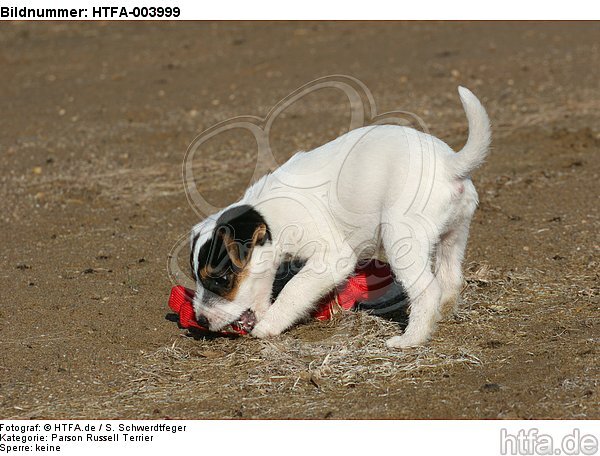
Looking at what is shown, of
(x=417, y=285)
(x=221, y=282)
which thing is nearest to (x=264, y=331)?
(x=221, y=282)

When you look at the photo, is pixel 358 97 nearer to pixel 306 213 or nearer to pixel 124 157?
pixel 124 157

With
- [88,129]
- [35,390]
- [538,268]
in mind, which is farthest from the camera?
[88,129]

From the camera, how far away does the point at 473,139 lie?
553 centimetres

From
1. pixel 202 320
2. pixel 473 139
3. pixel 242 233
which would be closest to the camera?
pixel 473 139

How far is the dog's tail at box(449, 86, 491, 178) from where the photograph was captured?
5500 millimetres

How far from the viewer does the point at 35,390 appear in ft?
17.4

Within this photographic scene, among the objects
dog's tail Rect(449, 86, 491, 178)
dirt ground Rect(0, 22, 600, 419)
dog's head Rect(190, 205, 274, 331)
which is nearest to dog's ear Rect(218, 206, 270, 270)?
dog's head Rect(190, 205, 274, 331)

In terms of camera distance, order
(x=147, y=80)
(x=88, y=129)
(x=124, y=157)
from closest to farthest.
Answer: (x=124, y=157) < (x=88, y=129) < (x=147, y=80)

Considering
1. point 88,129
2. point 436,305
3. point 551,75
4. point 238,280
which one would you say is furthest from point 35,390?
point 551,75

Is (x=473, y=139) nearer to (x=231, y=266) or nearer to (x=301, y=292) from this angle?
(x=301, y=292)

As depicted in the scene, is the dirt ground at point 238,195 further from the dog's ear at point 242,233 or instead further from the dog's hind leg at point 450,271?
the dog's ear at point 242,233

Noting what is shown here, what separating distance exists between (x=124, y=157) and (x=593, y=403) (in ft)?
22.8

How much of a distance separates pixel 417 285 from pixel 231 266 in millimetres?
1116

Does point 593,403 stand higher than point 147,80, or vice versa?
point 147,80
